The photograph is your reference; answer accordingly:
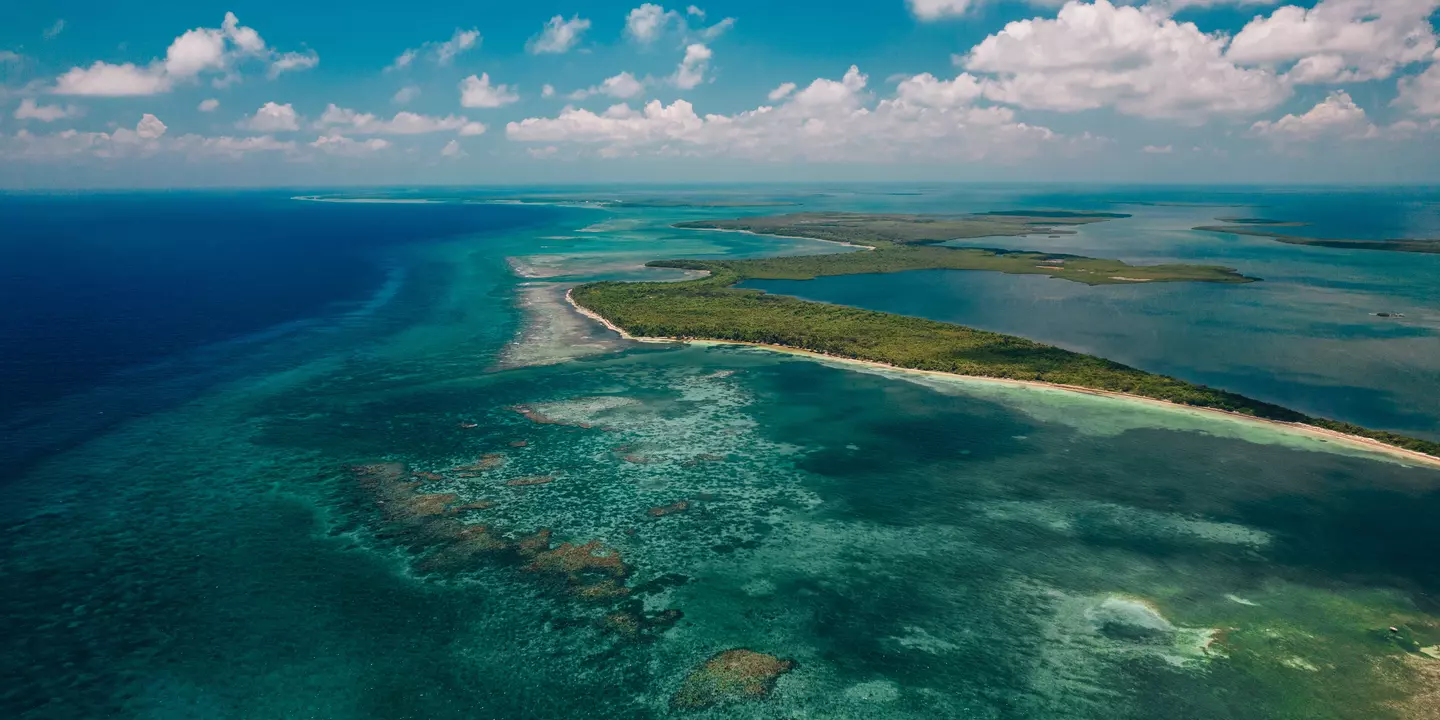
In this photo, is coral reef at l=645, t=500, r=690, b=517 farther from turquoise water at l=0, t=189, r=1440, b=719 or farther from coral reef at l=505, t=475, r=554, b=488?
coral reef at l=505, t=475, r=554, b=488

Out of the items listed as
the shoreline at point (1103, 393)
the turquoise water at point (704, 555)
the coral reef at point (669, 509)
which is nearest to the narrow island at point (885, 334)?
the shoreline at point (1103, 393)

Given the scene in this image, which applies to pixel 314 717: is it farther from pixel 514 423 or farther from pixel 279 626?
A: pixel 514 423

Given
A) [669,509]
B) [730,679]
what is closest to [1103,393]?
[669,509]

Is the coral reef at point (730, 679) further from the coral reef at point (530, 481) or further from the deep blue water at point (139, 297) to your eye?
the deep blue water at point (139, 297)

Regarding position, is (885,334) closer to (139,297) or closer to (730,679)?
(730,679)

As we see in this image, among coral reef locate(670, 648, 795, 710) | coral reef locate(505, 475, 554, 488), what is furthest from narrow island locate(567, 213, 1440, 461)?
coral reef locate(670, 648, 795, 710)

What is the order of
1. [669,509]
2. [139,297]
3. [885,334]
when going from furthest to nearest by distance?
[139,297] → [885,334] → [669,509]

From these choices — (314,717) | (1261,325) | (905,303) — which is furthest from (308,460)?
(1261,325)
